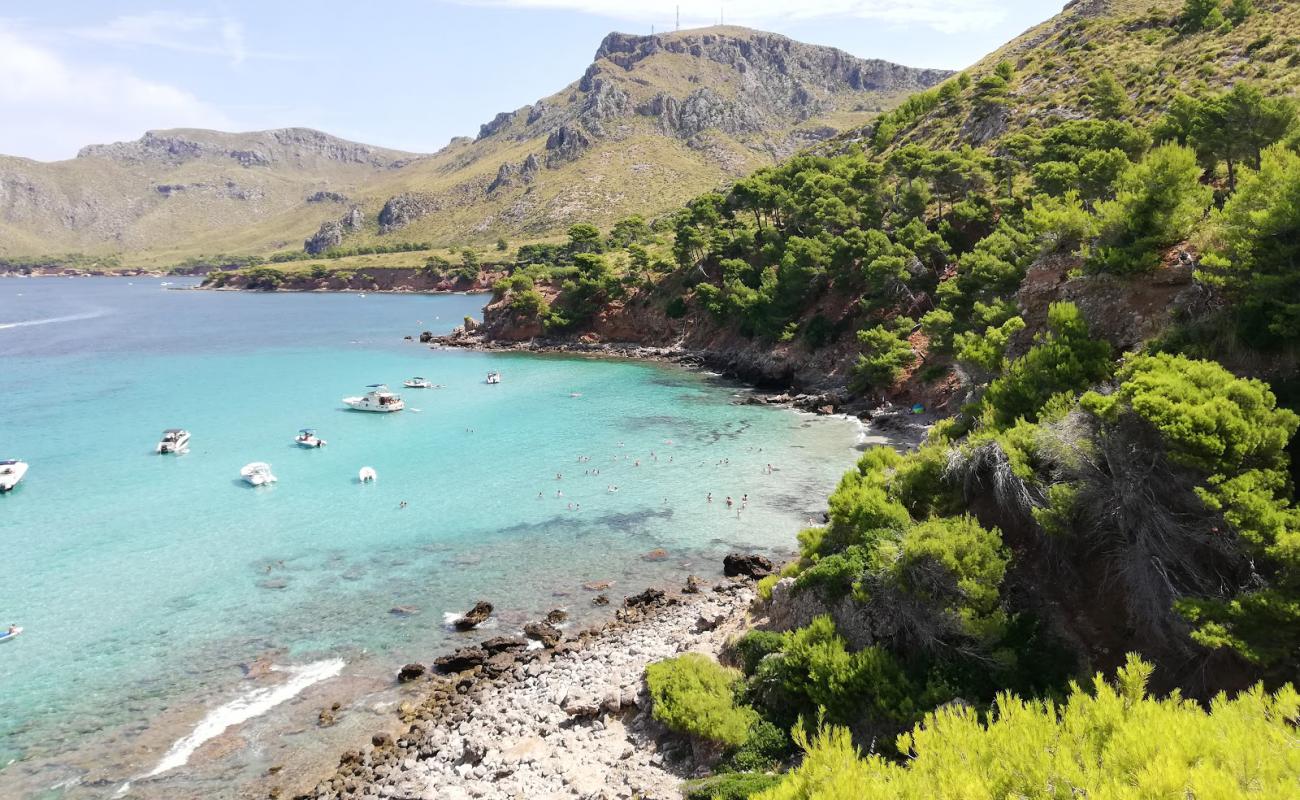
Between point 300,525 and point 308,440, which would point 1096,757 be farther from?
point 308,440

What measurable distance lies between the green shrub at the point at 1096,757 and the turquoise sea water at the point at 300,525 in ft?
61.5

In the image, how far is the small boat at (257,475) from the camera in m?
45.4

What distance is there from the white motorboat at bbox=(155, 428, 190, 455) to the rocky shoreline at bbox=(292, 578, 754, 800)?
38.4 m

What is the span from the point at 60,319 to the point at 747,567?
158m

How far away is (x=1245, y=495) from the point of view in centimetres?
1592

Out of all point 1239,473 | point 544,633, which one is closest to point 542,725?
point 544,633

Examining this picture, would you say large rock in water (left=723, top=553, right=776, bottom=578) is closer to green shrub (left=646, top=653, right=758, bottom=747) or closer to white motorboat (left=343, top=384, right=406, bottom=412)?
green shrub (left=646, top=653, right=758, bottom=747)

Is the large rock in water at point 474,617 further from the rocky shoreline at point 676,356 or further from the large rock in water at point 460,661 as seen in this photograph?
the rocky shoreline at point 676,356

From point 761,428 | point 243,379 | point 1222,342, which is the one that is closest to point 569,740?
point 1222,342

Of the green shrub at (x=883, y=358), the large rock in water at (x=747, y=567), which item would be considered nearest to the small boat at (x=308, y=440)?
the large rock in water at (x=747, y=567)

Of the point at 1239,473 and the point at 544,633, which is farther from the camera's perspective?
the point at 544,633

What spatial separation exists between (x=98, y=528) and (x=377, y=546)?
16.3 m

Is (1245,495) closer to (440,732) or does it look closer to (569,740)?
(569,740)

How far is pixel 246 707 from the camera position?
917 inches
